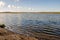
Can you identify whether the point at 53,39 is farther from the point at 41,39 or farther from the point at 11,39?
the point at 11,39

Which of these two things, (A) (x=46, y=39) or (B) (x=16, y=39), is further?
(A) (x=46, y=39)

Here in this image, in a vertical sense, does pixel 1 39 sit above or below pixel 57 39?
above

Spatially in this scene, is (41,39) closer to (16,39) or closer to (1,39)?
(16,39)

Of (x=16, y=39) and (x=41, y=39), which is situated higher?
(x=16, y=39)

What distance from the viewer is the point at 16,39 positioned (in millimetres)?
15750

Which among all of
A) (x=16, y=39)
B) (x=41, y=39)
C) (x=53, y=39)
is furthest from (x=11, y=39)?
(x=53, y=39)

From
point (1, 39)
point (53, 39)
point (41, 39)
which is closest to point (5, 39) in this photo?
point (1, 39)

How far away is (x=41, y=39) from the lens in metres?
21.8

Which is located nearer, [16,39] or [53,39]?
[16,39]

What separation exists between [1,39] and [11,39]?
3.54ft

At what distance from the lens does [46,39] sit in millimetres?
22016

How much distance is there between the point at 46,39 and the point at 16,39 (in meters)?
7.51

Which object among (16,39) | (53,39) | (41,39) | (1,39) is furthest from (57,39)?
(1,39)

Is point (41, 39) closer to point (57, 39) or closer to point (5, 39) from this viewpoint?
point (57, 39)
